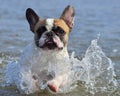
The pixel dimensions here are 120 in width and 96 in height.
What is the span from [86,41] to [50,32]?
17.0 feet

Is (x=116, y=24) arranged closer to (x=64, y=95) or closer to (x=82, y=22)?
(x=82, y=22)

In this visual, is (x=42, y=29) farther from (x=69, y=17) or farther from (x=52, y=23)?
(x=69, y=17)

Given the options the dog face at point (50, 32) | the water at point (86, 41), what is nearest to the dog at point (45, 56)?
the dog face at point (50, 32)

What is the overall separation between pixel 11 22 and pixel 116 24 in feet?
11.0

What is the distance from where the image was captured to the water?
8.09 m

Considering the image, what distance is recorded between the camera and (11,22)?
15156mm

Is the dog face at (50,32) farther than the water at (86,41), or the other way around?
the water at (86,41)

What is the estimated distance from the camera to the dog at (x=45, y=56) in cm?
692

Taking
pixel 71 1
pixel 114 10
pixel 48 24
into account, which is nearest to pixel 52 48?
pixel 48 24

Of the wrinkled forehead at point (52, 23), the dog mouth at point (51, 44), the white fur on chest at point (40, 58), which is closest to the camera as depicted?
the dog mouth at point (51, 44)

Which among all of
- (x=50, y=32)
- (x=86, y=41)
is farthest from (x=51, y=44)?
(x=86, y=41)

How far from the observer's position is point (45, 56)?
711cm

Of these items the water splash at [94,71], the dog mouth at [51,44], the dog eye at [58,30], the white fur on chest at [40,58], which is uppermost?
the dog eye at [58,30]

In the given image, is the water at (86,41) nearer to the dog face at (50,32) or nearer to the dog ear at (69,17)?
the dog ear at (69,17)
